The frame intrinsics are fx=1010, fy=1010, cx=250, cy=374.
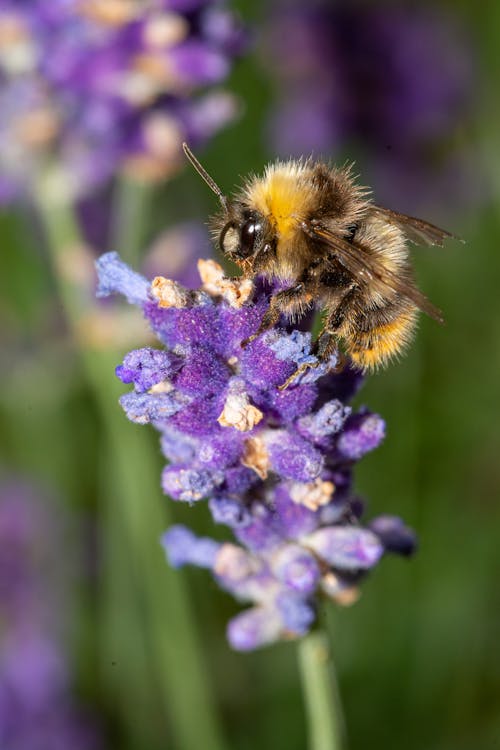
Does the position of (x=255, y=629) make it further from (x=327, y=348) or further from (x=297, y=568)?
(x=327, y=348)

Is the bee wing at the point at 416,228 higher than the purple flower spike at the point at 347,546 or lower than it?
higher

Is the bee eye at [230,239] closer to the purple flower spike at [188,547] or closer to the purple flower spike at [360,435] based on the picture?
the purple flower spike at [360,435]

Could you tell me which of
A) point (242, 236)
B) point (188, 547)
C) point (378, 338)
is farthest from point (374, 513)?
point (242, 236)

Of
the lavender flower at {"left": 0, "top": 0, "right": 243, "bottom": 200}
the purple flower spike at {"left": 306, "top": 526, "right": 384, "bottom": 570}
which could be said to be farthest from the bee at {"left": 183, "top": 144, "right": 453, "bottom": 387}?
the lavender flower at {"left": 0, "top": 0, "right": 243, "bottom": 200}

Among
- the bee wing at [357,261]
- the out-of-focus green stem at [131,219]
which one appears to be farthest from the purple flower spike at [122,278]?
the out-of-focus green stem at [131,219]

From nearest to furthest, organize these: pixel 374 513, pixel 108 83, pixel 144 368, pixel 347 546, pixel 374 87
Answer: pixel 144 368, pixel 347 546, pixel 108 83, pixel 374 513, pixel 374 87

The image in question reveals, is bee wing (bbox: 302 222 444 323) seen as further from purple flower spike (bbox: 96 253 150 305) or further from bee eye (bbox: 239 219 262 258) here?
purple flower spike (bbox: 96 253 150 305)
